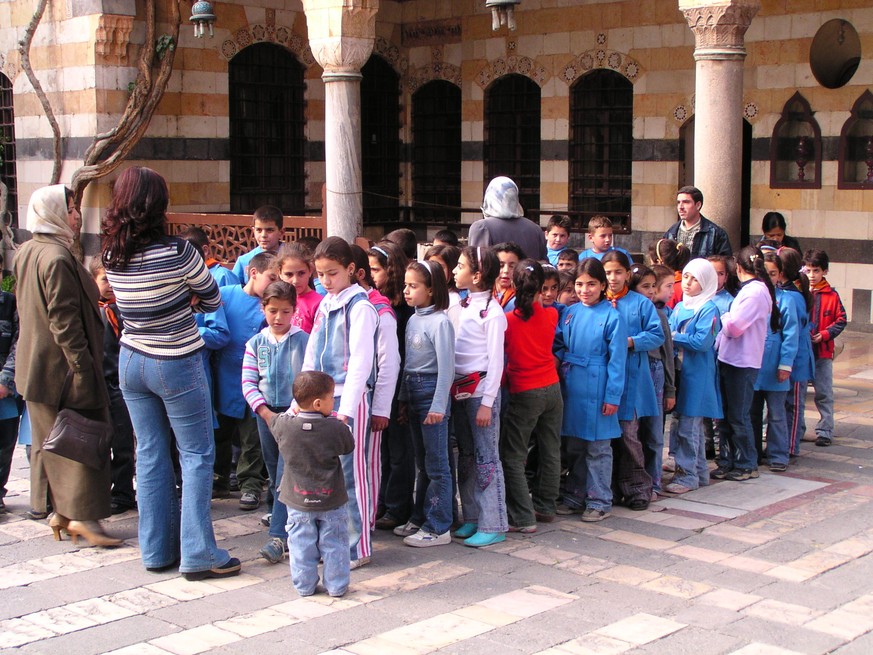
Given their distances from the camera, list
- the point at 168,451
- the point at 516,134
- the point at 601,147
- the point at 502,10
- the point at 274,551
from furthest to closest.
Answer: the point at 516,134 < the point at 601,147 < the point at 502,10 < the point at 274,551 < the point at 168,451

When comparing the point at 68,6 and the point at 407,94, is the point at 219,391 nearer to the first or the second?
the point at 68,6

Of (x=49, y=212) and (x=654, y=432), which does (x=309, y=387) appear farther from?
(x=654, y=432)

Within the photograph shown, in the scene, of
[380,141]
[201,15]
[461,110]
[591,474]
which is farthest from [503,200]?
[380,141]

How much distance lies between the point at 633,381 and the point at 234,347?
239 centimetres

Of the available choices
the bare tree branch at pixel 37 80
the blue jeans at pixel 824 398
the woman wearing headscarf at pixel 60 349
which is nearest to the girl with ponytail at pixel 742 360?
the blue jeans at pixel 824 398

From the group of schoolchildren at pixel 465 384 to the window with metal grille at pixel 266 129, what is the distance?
780 centimetres

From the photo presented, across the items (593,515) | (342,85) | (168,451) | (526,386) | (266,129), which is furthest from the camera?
(266,129)

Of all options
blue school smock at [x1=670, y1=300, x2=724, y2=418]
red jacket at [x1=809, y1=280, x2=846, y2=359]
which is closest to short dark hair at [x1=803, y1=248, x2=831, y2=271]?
red jacket at [x1=809, y1=280, x2=846, y2=359]

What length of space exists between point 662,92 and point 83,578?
10.8 meters

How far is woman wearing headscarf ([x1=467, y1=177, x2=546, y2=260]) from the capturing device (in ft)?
25.5

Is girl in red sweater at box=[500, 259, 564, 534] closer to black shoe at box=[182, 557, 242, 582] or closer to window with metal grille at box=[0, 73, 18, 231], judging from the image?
black shoe at box=[182, 557, 242, 582]

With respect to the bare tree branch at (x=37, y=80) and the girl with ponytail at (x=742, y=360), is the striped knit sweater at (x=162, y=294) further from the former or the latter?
the bare tree branch at (x=37, y=80)

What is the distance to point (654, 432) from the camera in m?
6.98

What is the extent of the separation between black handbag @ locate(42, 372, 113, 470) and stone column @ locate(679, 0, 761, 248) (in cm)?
592
